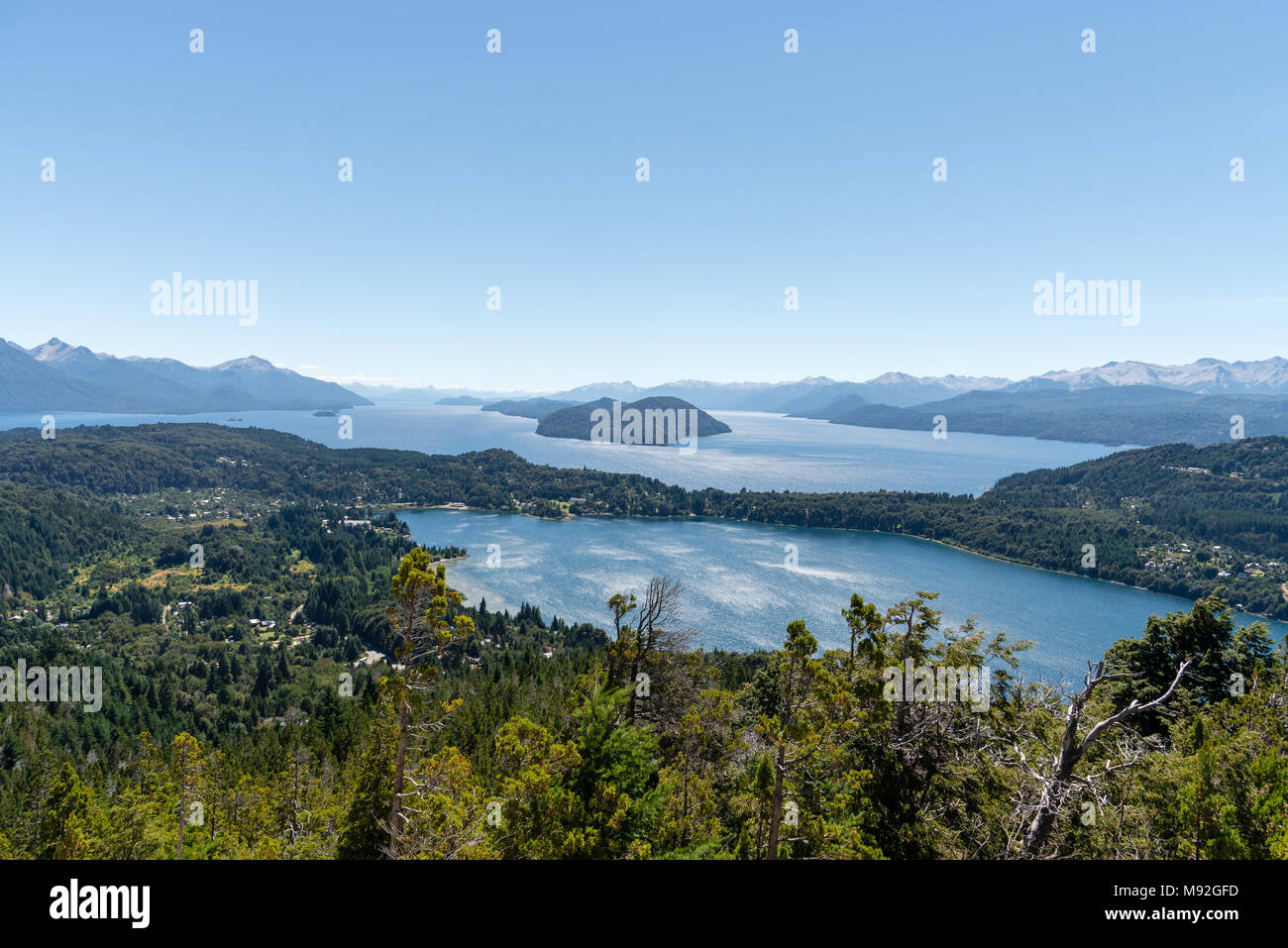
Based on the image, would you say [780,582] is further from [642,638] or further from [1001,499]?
[1001,499]

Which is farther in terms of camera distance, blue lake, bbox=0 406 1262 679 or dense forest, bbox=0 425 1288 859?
blue lake, bbox=0 406 1262 679

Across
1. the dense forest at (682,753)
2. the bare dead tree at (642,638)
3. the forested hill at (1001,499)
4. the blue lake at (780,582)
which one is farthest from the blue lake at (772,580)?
the bare dead tree at (642,638)

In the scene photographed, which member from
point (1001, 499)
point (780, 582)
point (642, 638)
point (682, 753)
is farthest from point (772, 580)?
point (1001, 499)

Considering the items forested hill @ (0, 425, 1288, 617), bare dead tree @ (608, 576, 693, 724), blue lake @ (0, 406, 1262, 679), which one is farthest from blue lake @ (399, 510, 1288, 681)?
bare dead tree @ (608, 576, 693, 724)

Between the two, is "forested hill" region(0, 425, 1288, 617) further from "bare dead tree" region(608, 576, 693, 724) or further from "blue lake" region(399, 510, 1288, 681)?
"bare dead tree" region(608, 576, 693, 724)
